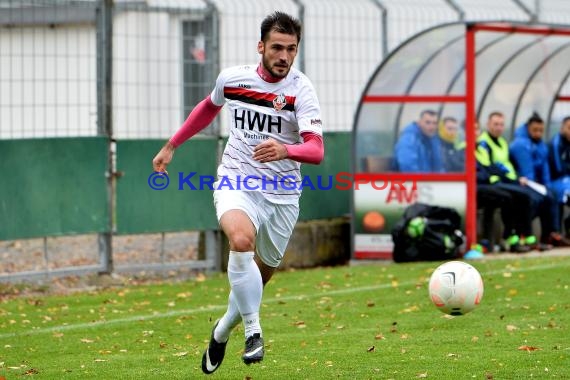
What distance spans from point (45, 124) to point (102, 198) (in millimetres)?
1107

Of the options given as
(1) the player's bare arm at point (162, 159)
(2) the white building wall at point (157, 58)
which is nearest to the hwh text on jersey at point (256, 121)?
(1) the player's bare arm at point (162, 159)

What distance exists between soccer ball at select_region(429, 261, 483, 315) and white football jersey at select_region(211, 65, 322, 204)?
130 cm

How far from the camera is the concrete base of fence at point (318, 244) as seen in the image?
1641cm

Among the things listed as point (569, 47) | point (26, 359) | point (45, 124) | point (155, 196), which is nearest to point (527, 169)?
point (569, 47)

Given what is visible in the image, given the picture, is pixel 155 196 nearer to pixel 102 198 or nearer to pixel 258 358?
pixel 102 198

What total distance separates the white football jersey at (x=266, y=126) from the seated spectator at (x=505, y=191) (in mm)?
8799

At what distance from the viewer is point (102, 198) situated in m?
14.7

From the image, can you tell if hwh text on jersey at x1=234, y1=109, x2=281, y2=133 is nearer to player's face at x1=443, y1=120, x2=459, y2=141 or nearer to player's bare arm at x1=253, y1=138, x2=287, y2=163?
player's bare arm at x1=253, y1=138, x2=287, y2=163

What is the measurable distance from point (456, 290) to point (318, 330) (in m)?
2.01

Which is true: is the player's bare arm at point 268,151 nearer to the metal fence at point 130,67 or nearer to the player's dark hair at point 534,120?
the metal fence at point 130,67

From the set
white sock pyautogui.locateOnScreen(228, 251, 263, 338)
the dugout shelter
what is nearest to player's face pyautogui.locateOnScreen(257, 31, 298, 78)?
white sock pyautogui.locateOnScreen(228, 251, 263, 338)

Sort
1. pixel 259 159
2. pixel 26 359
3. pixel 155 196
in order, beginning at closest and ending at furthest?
pixel 259 159 < pixel 26 359 < pixel 155 196

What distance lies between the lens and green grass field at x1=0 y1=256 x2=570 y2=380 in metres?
8.70

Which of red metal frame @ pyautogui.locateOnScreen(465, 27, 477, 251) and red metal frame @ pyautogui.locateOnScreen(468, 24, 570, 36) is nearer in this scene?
red metal frame @ pyautogui.locateOnScreen(465, 27, 477, 251)
